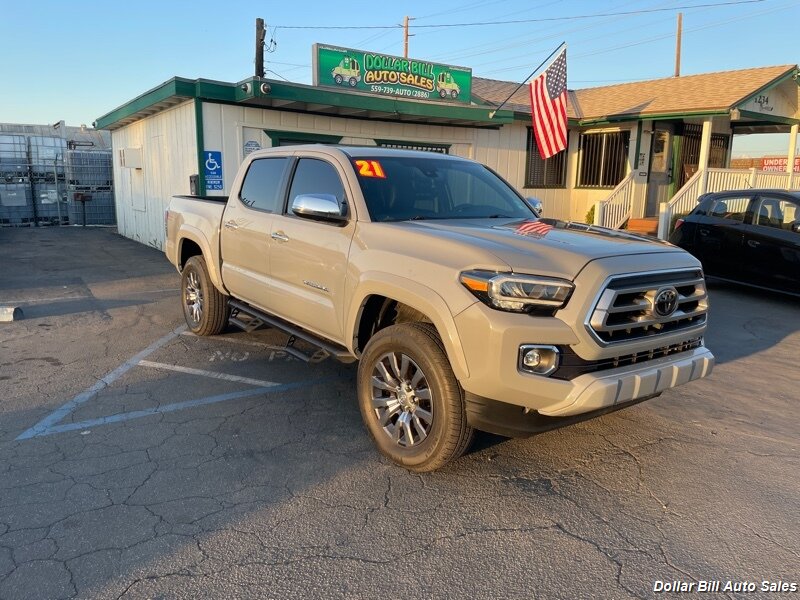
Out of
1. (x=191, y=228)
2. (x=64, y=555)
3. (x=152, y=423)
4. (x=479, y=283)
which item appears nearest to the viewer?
(x=64, y=555)

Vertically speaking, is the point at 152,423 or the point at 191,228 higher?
the point at 191,228

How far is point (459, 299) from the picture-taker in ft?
10.8

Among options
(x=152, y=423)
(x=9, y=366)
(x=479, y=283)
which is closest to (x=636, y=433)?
(x=479, y=283)

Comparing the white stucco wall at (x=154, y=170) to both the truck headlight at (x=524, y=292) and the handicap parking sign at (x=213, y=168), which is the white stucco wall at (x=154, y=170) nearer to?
the handicap parking sign at (x=213, y=168)

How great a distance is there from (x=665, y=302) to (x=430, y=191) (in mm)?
1937

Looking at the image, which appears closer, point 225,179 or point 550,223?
point 550,223

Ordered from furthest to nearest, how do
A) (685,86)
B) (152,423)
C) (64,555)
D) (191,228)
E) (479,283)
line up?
(685,86) < (191,228) < (152,423) < (479,283) < (64,555)

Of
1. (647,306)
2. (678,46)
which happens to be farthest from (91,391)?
(678,46)

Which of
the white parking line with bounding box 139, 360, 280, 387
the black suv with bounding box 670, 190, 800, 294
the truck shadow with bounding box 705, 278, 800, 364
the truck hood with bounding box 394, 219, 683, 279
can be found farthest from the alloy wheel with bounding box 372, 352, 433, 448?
the black suv with bounding box 670, 190, 800, 294

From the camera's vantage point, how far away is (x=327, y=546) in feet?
9.72

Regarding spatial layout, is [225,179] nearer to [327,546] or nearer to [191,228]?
[191,228]

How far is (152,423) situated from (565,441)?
9.68 feet

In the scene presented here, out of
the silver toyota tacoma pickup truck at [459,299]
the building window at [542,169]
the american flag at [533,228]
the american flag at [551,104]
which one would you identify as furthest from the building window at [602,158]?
the american flag at [533,228]

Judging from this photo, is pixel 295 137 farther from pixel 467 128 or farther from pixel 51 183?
pixel 51 183
